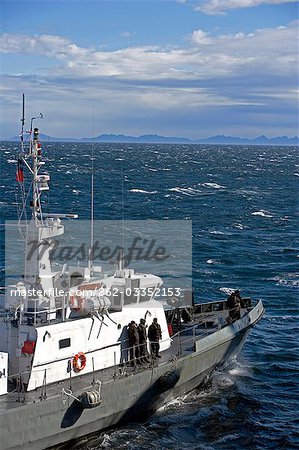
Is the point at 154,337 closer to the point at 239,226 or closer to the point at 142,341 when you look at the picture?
the point at 142,341

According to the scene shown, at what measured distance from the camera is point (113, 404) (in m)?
20.9

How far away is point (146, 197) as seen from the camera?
250 ft

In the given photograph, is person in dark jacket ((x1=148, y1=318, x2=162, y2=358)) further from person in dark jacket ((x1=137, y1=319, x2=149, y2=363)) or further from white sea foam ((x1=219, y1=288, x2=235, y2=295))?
white sea foam ((x1=219, y1=288, x2=235, y2=295))

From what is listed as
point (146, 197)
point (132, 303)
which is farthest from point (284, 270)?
point (146, 197)

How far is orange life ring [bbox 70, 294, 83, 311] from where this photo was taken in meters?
21.4

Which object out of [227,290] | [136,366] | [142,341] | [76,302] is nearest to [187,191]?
[227,290]

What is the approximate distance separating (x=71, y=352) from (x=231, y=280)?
1950 centimetres

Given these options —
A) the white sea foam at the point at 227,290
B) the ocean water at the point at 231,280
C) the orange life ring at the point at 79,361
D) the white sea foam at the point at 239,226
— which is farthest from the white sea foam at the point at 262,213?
the orange life ring at the point at 79,361

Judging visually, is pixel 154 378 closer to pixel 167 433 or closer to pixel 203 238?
pixel 167 433

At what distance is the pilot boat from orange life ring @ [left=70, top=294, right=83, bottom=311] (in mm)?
28

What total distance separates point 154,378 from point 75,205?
1782 inches

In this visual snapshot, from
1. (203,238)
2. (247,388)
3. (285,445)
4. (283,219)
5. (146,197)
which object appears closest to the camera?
(285,445)

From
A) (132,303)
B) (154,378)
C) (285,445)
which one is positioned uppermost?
(132,303)

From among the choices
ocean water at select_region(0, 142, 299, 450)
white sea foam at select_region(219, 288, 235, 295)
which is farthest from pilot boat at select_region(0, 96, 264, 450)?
white sea foam at select_region(219, 288, 235, 295)
